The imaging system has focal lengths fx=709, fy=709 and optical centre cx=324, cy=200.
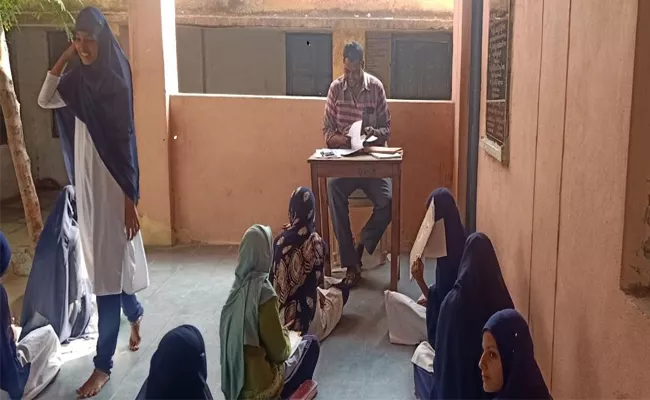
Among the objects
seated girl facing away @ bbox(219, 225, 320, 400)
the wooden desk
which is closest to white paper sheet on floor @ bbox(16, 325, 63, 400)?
seated girl facing away @ bbox(219, 225, 320, 400)

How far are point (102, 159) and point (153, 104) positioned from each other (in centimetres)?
265

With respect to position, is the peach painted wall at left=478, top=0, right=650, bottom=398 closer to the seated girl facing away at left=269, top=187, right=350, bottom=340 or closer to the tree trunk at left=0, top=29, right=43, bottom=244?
the seated girl facing away at left=269, top=187, right=350, bottom=340

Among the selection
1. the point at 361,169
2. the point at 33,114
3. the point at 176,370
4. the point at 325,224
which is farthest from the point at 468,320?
the point at 33,114

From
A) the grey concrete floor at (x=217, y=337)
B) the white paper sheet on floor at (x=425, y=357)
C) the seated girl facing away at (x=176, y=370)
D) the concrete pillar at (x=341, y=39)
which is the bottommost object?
the grey concrete floor at (x=217, y=337)

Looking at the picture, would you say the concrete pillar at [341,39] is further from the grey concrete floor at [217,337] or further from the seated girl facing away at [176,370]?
the seated girl facing away at [176,370]

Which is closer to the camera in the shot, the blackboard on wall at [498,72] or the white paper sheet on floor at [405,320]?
the blackboard on wall at [498,72]

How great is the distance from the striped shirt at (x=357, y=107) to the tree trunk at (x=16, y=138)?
7.00 feet

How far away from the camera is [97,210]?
345 centimetres

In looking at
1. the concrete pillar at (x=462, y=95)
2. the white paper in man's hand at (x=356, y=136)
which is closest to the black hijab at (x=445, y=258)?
the white paper in man's hand at (x=356, y=136)

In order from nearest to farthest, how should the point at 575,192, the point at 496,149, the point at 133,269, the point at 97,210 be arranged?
the point at 575,192
the point at 97,210
the point at 133,269
the point at 496,149

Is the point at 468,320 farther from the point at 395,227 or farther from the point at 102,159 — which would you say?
the point at 395,227

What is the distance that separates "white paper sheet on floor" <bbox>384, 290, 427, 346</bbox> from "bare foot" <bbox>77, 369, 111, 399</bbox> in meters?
Result: 1.59

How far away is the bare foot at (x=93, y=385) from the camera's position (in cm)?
341

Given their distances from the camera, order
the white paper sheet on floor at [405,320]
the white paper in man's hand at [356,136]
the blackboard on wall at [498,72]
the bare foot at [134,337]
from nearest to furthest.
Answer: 1. the blackboard on wall at [498,72]
2. the bare foot at [134,337]
3. the white paper sheet on floor at [405,320]
4. the white paper in man's hand at [356,136]
